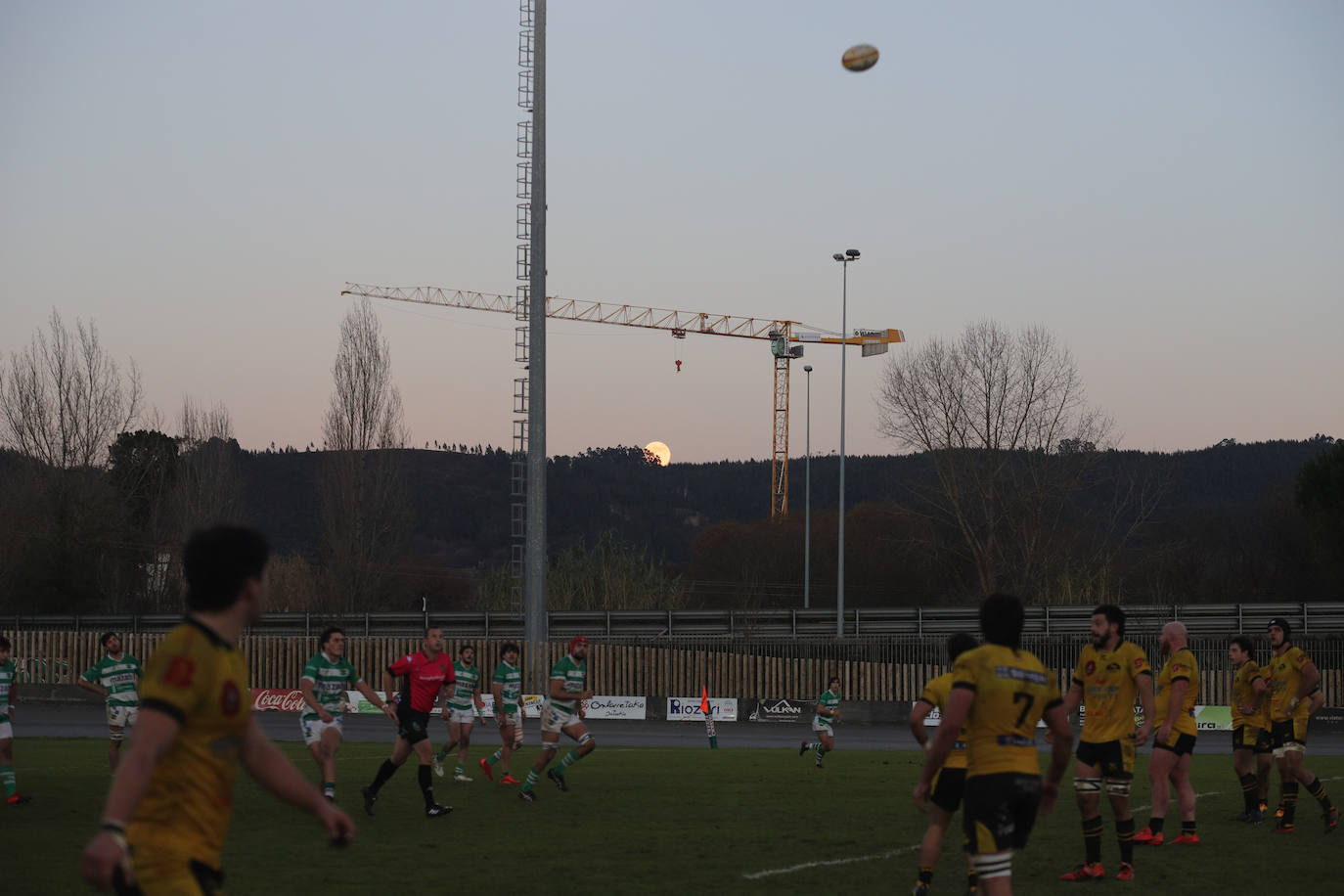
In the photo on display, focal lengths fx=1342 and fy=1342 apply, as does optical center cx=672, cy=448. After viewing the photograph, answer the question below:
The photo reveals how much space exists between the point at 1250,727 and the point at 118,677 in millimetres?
14818

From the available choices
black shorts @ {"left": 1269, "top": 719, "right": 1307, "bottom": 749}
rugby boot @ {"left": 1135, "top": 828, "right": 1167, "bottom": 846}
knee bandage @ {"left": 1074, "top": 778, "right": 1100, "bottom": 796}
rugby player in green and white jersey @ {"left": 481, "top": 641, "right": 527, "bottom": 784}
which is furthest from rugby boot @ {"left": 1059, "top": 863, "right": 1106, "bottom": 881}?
rugby player in green and white jersey @ {"left": 481, "top": 641, "right": 527, "bottom": 784}

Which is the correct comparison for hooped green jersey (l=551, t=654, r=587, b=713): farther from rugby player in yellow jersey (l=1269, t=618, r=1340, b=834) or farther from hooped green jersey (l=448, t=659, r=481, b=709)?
rugby player in yellow jersey (l=1269, t=618, r=1340, b=834)

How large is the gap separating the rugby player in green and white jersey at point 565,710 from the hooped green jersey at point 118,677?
5847 millimetres

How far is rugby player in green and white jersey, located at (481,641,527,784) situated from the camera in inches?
816

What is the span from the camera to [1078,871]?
10945 mm

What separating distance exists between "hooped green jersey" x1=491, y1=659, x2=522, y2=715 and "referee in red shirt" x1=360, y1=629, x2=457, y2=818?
4.29 metres

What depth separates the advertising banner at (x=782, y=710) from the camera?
42.1 meters

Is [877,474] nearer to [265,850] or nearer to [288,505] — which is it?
[288,505]

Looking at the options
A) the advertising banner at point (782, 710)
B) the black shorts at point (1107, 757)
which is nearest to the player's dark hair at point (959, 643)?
the black shorts at point (1107, 757)

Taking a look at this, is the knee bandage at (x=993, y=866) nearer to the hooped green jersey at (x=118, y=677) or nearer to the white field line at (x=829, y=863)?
the white field line at (x=829, y=863)

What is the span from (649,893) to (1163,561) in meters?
71.9

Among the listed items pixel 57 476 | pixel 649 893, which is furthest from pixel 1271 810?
pixel 57 476

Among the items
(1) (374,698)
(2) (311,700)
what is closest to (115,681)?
(1) (374,698)

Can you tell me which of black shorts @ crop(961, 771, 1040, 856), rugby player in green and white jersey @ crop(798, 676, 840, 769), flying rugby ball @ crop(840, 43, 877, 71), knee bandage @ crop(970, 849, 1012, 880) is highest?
flying rugby ball @ crop(840, 43, 877, 71)
